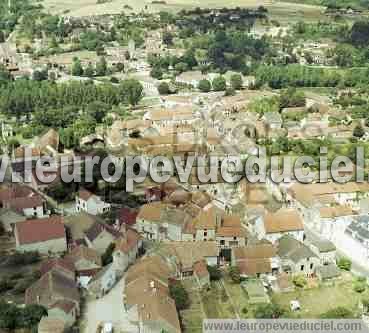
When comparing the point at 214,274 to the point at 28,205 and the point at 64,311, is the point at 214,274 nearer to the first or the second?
the point at 64,311

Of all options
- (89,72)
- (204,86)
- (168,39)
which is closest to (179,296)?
(204,86)

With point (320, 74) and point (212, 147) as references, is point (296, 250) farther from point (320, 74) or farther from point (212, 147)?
point (320, 74)

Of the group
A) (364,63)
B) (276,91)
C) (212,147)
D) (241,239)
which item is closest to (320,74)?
(276,91)

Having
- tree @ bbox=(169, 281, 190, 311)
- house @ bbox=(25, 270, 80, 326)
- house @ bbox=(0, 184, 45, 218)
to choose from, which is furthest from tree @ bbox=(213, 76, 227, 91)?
house @ bbox=(25, 270, 80, 326)

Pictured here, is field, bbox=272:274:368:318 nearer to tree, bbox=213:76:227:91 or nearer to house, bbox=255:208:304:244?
house, bbox=255:208:304:244

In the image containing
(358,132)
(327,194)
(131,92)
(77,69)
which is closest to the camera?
(327,194)

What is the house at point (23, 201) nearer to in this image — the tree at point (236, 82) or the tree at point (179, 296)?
the tree at point (179, 296)
